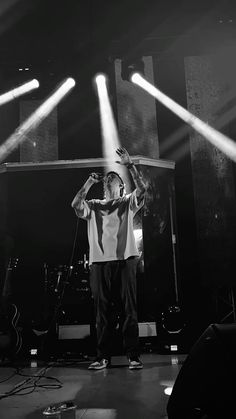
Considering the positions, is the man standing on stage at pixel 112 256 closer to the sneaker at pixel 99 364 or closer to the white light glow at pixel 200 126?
the sneaker at pixel 99 364

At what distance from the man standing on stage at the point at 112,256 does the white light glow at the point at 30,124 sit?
11.0 feet

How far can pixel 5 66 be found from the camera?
539 centimetres

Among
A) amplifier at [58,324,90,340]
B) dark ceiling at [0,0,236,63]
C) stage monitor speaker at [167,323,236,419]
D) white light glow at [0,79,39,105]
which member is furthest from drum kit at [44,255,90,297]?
stage monitor speaker at [167,323,236,419]

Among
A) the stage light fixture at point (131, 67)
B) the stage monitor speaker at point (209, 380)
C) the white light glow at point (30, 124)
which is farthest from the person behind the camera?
the white light glow at point (30, 124)

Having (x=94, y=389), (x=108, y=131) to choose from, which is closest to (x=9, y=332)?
(x=94, y=389)

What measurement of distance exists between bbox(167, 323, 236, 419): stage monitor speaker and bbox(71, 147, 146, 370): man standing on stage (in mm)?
2109

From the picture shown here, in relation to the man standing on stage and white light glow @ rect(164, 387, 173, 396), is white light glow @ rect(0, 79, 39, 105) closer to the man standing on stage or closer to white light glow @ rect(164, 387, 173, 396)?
the man standing on stage

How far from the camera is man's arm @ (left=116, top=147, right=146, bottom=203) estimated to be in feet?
11.5

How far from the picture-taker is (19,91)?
6281 mm

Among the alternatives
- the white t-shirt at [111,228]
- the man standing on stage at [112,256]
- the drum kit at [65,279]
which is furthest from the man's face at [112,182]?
the drum kit at [65,279]

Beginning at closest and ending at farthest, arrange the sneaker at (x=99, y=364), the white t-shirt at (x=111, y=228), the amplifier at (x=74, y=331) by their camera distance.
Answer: the sneaker at (x=99, y=364)
the white t-shirt at (x=111, y=228)
the amplifier at (x=74, y=331)

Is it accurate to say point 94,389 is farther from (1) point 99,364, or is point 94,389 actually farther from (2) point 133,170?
(2) point 133,170

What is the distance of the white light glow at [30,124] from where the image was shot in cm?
654

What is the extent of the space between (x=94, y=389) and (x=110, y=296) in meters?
1.06
